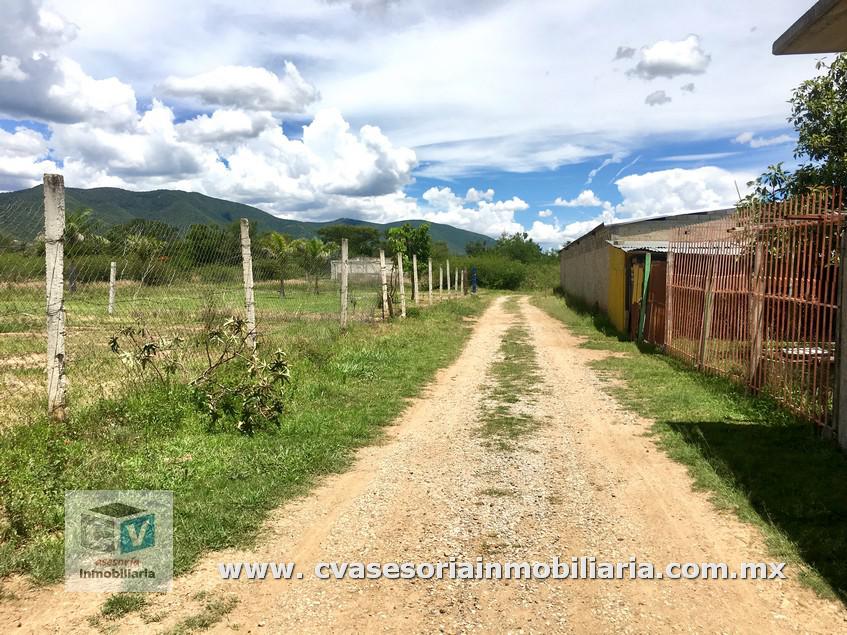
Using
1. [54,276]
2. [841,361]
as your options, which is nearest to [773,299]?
[841,361]

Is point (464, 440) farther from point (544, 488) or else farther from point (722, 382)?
point (722, 382)

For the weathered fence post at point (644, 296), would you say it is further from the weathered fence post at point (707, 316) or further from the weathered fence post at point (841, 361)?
the weathered fence post at point (841, 361)

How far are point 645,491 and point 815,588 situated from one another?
148cm

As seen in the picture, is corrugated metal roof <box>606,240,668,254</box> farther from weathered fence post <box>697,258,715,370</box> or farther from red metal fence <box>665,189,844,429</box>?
weathered fence post <box>697,258,715,370</box>

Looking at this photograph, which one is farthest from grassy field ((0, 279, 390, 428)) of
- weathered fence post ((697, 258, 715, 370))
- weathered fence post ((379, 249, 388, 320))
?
weathered fence post ((697, 258, 715, 370))

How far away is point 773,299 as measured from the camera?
702 cm

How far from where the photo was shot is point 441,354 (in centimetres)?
1185

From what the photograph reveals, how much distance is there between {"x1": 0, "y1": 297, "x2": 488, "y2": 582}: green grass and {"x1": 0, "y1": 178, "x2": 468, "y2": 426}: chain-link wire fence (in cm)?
53

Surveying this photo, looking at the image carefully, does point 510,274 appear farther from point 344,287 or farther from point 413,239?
point 344,287

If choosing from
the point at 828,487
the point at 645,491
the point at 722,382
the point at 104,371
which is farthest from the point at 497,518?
the point at 104,371

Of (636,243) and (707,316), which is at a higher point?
(636,243)

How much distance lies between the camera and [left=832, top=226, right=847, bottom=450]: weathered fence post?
5.36 m

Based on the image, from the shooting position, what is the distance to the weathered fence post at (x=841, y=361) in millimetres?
5363

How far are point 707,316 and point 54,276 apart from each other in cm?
851
